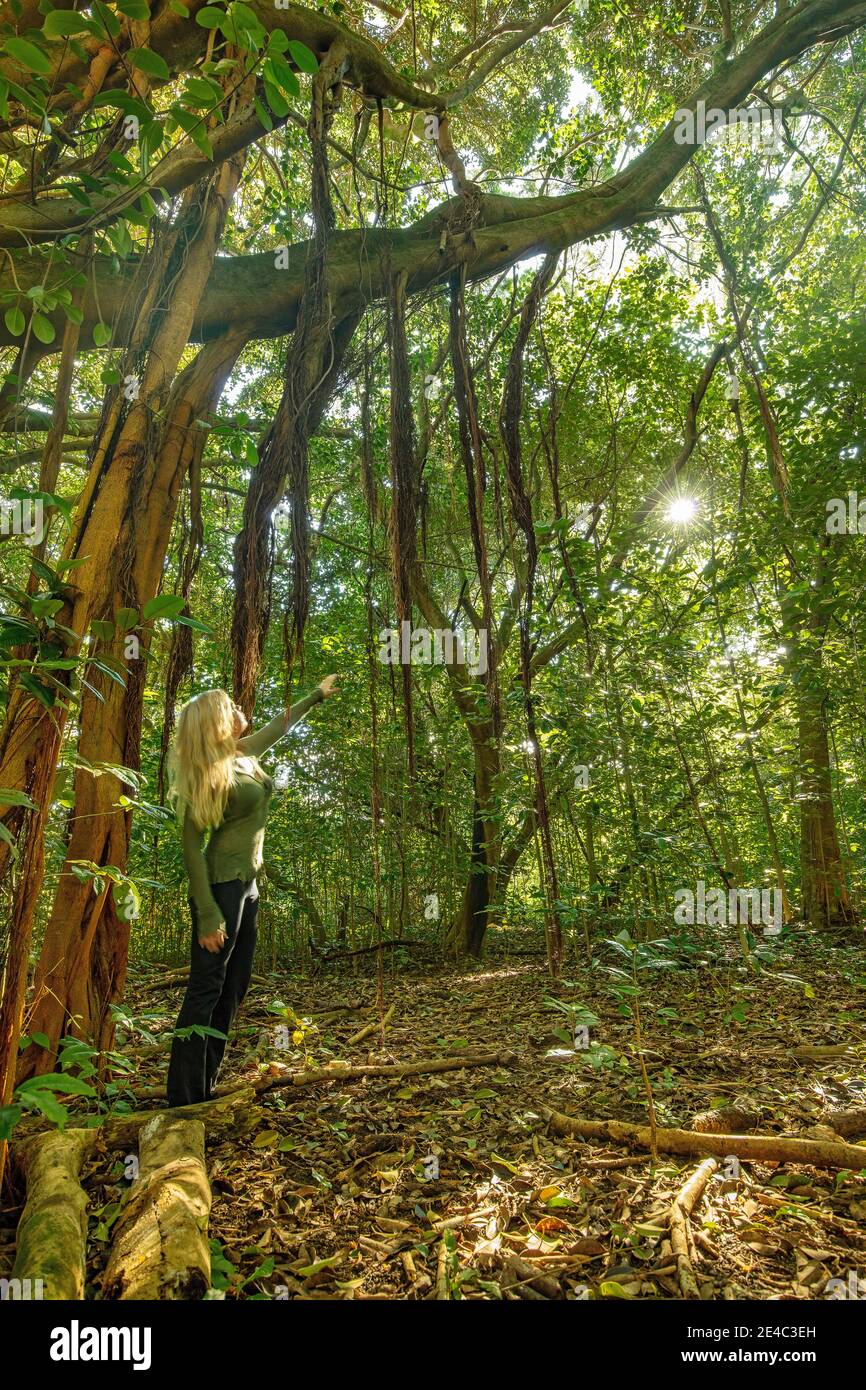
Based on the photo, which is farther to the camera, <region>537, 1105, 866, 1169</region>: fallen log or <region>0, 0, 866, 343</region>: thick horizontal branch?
<region>0, 0, 866, 343</region>: thick horizontal branch

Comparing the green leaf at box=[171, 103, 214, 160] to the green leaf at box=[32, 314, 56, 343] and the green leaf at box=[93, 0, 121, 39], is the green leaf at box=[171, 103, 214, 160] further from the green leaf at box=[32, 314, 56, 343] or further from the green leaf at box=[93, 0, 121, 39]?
the green leaf at box=[32, 314, 56, 343]

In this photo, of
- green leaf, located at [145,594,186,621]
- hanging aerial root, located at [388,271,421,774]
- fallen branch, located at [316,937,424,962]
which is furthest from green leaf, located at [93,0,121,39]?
fallen branch, located at [316,937,424,962]

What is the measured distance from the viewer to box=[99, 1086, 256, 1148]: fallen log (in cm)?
191

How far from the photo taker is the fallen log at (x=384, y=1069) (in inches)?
99.5

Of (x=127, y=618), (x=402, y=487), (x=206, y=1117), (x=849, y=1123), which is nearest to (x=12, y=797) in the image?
(x=127, y=618)

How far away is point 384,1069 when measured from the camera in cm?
272

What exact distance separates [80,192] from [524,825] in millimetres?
5958

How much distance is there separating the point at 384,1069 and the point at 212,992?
878 millimetres

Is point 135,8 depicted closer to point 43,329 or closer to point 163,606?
point 43,329

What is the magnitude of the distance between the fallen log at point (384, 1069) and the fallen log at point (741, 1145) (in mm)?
792

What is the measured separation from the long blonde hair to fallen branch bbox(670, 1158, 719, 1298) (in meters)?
1.68

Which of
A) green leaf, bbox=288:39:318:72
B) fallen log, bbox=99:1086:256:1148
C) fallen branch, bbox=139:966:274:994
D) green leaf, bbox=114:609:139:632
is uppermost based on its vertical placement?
green leaf, bbox=288:39:318:72

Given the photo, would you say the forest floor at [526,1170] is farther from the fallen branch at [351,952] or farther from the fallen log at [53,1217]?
the fallen branch at [351,952]
